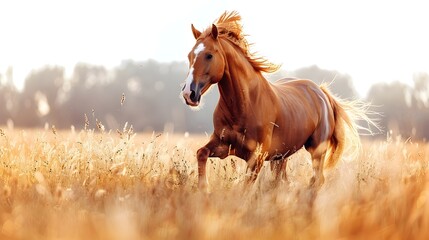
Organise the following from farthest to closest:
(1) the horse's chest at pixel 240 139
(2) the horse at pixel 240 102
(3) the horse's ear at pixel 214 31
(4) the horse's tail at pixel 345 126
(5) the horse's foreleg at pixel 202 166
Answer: (4) the horse's tail at pixel 345 126, (1) the horse's chest at pixel 240 139, (3) the horse's ear at pixel 214 31, (2) the horse at pixel 240 102, (5) the horse's foreleg at pixel 202 166

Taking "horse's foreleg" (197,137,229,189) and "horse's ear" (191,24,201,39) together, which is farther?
"horse's ear" (191,24,201,39)

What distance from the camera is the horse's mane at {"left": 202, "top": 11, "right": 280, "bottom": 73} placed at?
6.13 meters

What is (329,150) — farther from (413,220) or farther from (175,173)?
(413,220)

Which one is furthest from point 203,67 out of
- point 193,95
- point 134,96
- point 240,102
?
point 134,96

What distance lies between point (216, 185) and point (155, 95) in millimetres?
41856

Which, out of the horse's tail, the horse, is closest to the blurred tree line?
the horse's tail

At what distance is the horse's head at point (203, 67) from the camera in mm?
5418

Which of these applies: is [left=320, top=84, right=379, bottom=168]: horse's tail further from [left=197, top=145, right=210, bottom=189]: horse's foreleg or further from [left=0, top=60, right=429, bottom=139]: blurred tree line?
[left=0, top=60, right=429, bottom=139]: blurred tree line

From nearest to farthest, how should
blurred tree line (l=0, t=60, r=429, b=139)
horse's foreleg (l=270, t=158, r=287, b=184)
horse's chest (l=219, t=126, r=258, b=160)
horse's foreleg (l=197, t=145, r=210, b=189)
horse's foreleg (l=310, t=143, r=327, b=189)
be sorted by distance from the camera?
horse's foreleg (l=197, t=145, r=210, b=189), horse's chest (l=219, t=126, r=258, b=160), horse's foreleg (l=270, t=158, r=287, b=184), horse's foreleg (l=310, t=143, r=327, b=189), blurred tree line (l=0, t=60, r=429, b=139)

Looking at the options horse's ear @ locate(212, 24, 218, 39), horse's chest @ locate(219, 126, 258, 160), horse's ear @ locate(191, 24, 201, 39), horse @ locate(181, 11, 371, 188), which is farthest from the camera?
horse's ear @ locate(191, 24, 201, 39)

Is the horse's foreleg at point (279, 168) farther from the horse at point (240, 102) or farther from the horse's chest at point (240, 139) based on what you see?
the horse's chest at point (240, 139)

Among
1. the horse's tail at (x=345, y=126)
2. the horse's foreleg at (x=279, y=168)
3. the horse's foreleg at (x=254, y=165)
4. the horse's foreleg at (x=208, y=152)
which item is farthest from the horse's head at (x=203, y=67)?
the horse's tail at (x=345, y=126)

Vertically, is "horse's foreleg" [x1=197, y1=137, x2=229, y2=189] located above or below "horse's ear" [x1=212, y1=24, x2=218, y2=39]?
below

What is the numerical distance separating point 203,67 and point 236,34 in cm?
88
